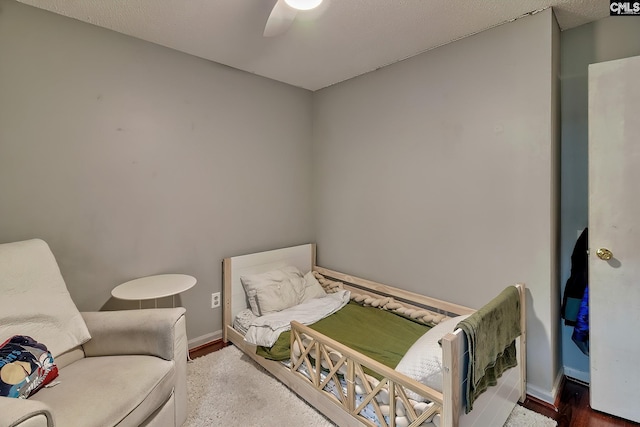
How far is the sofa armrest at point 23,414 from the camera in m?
0.88

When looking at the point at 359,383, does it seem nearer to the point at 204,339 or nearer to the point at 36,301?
the point at 204,339

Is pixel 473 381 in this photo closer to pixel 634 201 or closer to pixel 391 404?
pixel 391 404

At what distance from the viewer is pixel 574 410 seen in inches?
71.7

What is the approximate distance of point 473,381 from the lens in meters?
1.31

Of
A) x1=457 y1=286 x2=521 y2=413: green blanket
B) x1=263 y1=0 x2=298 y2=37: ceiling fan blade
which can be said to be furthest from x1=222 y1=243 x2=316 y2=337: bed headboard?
x1=457 y1=286 x2=521 y2=413: green blanket

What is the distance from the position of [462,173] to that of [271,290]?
1.74 m

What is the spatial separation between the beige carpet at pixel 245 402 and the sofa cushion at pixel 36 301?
77 centimetres

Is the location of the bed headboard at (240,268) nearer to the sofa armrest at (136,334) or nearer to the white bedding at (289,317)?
the white bedding at (289,317)

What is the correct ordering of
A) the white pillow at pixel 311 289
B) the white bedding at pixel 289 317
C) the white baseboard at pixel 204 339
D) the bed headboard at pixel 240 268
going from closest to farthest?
the white bedding at pixel 289 317 < the white baseboard at pixel 204 339 < the bed headboard at pixel 240 268 < the white pillow at pixel 311 289

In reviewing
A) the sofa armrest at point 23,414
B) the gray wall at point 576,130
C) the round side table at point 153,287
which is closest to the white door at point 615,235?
the gray wall at point 576,130

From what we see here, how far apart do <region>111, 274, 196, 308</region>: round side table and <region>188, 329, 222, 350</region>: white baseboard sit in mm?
459

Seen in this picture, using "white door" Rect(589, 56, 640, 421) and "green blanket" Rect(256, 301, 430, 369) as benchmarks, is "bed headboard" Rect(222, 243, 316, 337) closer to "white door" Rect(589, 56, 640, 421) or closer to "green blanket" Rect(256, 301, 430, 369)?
"green blanket" Rect(256, 301, 430, 369)

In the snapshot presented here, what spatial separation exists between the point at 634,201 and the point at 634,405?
1.12 meters

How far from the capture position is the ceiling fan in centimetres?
139
